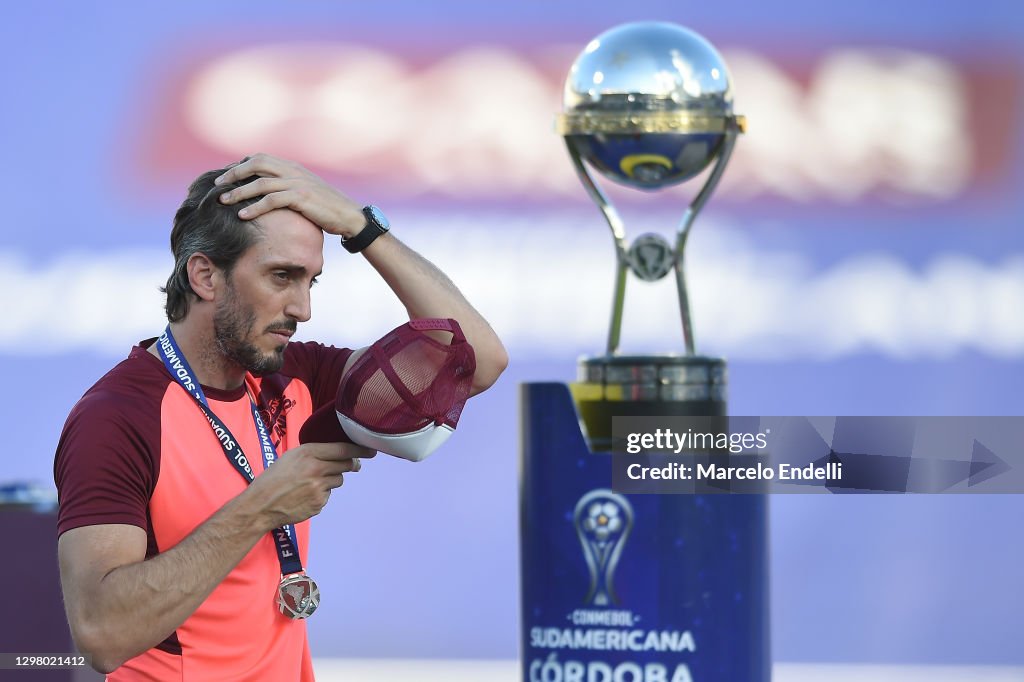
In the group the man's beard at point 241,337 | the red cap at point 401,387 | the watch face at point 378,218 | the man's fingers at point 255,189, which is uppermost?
the watch face at point 378,218

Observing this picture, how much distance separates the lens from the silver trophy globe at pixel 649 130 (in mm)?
2578

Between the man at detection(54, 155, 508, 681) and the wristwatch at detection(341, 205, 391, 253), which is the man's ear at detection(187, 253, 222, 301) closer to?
the man at detection(54, 155, 508, 681)

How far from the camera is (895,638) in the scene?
16.2ft

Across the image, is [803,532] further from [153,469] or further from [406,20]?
[153,469]

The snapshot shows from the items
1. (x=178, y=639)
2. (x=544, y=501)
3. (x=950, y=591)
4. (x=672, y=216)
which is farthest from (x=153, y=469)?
(x=950, y=591)

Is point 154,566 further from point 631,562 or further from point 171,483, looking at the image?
point 631,562

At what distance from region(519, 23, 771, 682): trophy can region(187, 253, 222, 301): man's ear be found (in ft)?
2.20

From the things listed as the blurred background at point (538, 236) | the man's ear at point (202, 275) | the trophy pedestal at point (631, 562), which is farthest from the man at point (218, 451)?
the blurred background at point (538, 236)

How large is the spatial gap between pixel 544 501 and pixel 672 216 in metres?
2.62

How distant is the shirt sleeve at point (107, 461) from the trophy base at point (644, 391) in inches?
33.9

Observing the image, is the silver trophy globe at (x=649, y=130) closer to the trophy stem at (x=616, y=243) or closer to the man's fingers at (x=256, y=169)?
the trophy stem at (x=616, y=243)

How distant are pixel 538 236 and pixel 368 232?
110 inches

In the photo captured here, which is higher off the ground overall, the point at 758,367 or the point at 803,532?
the point at 758,367

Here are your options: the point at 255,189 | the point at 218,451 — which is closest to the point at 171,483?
the point at 218,451
